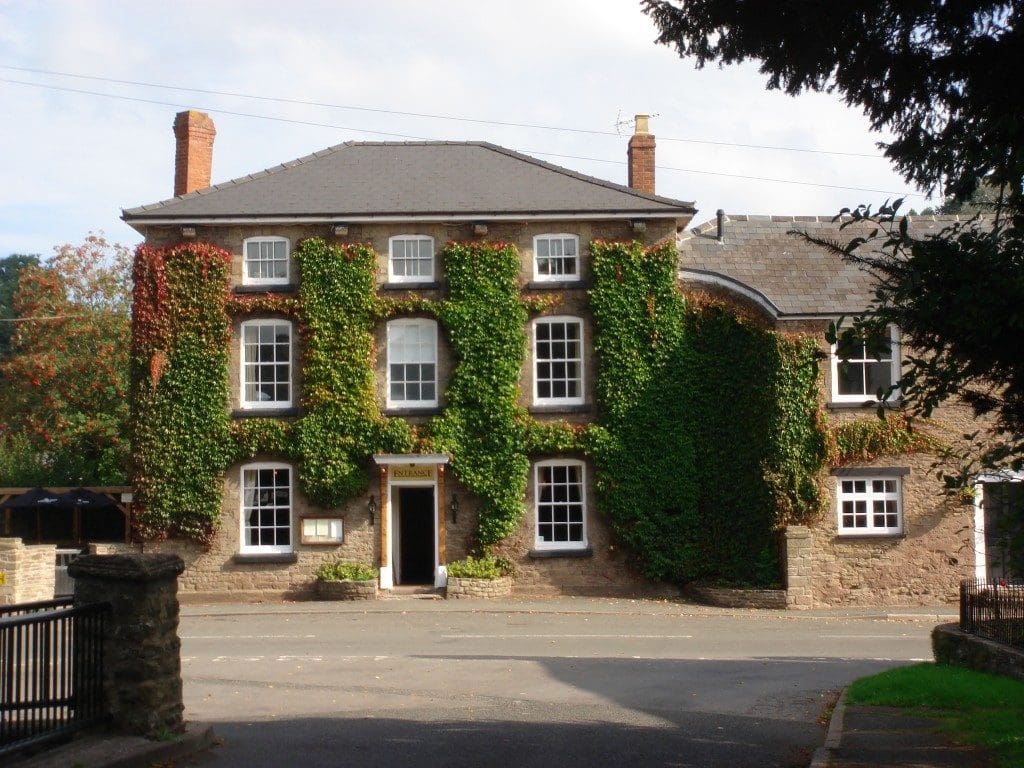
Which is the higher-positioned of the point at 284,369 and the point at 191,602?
Answer: the point at 284,369

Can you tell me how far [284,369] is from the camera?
29047 mm

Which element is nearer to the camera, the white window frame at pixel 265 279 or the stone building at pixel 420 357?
the stone building at pixel 420 357

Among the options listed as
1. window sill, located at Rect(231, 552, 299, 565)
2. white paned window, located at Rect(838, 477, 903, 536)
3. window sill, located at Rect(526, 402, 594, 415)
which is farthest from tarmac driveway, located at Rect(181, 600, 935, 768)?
window sill, located at Rect(526, 402, 594, 415)

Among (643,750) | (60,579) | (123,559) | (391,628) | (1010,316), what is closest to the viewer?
(1010,316)

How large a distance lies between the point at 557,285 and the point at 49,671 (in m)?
20.9

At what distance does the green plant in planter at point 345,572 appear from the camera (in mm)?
27969

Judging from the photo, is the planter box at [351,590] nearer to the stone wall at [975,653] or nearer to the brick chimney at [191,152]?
the brick chimney at [191,152]

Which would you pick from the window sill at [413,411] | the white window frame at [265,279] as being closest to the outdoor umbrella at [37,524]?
the white window frame at [265,279]

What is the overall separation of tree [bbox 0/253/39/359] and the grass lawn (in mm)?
68278

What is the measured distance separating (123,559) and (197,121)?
23.7m

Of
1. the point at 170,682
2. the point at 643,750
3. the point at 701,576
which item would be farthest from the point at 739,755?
the point at 701,576

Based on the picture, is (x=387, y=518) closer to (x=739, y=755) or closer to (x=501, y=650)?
(x=501, y=650)

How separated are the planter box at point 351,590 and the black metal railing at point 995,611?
14967 mm

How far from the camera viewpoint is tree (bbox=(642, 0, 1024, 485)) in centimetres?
695
